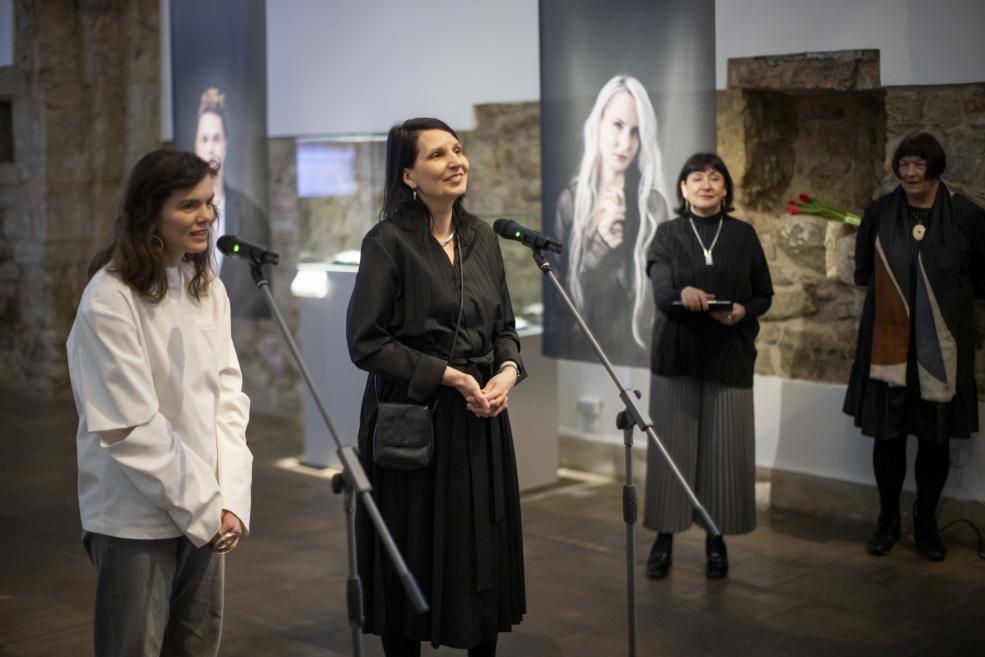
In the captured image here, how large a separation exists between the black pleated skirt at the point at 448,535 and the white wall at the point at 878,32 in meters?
2.80

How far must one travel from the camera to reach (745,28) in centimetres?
558

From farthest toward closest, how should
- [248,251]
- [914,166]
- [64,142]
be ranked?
[64,142]
[914,166]
[248,251]

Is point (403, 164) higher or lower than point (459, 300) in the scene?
higher

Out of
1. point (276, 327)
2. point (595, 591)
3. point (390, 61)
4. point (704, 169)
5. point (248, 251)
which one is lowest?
point (595, 591)

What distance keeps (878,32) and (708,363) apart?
5.39 feet

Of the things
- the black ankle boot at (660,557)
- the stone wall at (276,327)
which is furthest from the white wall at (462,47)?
the black ankle boot at (660,557)

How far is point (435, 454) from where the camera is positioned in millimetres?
3258

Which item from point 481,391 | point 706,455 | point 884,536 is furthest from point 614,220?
point 481,391

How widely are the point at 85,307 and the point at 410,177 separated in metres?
0.97

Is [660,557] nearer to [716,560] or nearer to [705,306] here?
[716,560]

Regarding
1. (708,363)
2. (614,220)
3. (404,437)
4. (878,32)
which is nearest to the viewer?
(404,437)

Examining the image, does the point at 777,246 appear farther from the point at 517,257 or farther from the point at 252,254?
the point at 252,254

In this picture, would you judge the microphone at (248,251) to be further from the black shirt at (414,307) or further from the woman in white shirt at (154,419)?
the black shirt at (414,307)

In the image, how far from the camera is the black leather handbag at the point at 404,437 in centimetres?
318
